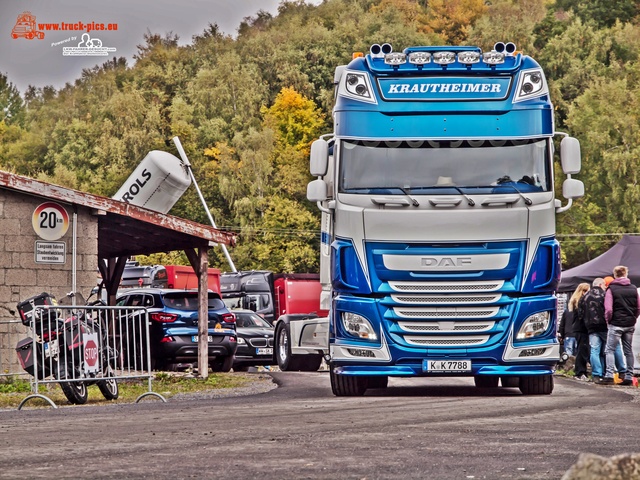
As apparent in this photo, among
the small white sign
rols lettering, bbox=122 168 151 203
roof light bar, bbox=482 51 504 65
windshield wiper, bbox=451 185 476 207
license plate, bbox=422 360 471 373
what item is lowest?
license plate, bbox=422 360 471 373

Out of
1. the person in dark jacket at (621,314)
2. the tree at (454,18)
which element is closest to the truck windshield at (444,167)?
the person in dark jacket at (621,314)

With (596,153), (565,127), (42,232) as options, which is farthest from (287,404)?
(565,127)

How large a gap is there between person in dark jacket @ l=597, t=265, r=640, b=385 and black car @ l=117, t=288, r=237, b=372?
841 centimetres

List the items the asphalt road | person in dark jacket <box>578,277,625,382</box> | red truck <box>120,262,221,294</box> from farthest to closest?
red truck <box>120,262,221,294</box>, person in dark jacket <box>578,277,625,382</box>, the asphalt road

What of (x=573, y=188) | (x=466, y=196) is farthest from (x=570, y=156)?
(x=466, y=196)

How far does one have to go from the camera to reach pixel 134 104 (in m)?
87.3

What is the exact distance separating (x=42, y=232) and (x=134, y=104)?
67.6 meters

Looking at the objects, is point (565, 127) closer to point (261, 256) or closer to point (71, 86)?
point (261, 256)

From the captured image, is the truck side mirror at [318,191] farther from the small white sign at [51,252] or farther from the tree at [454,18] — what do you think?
the tree at [454,18]

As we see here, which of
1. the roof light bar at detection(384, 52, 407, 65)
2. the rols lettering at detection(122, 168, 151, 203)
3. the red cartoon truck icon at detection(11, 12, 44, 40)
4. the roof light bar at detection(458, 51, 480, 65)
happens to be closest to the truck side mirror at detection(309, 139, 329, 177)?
the roof light bar at detection(384, 52, 407, 65)

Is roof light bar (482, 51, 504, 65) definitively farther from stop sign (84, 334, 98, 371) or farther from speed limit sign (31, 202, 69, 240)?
speed limit sign (31, 202, 69, 240)

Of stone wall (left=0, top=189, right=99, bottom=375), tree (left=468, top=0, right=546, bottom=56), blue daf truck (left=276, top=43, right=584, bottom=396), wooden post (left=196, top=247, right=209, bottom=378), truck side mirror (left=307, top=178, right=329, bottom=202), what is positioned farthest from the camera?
tree (left=468, top=0, right=546, bottom=56)

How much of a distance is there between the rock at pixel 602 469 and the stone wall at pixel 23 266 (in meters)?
15.7

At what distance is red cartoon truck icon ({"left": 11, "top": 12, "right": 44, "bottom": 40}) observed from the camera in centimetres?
11621
